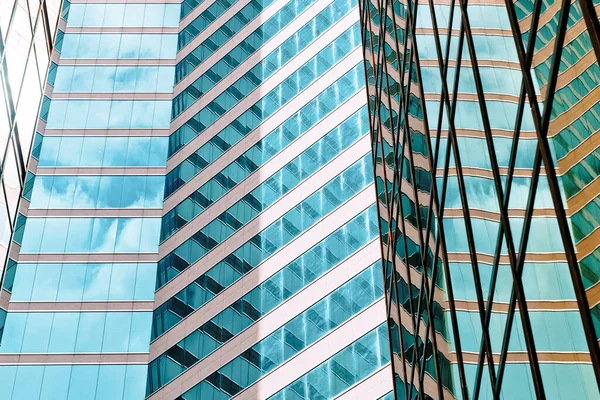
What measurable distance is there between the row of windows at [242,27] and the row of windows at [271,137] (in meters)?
7.44

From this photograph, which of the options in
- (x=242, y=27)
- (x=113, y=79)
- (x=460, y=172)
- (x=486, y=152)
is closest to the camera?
(x=486, y=152)

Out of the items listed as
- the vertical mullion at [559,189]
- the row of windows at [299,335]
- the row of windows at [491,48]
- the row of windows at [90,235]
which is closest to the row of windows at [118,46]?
the row of windows at [90,235]

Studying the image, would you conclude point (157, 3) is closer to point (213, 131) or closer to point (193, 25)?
point (193, 25)

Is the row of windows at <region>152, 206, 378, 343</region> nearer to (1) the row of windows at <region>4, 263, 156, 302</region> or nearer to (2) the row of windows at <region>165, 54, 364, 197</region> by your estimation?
(1) the row of windows at <region>4, 263, 156, 302</region>

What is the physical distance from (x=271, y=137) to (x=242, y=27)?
11720mm

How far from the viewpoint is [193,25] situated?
66.0m

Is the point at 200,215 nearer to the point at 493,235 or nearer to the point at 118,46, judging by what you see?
the point at 118,46

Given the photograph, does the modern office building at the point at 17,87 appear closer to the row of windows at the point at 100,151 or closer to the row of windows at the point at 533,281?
the row of windows at the point at 533,281

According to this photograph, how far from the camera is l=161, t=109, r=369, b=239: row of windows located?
49594mm

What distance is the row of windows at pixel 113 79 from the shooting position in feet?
214

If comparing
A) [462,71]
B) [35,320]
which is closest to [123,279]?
[35,320]

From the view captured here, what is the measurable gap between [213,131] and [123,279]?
11595 mm

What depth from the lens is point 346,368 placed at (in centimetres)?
4209

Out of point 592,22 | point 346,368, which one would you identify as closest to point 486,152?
point 592,22
